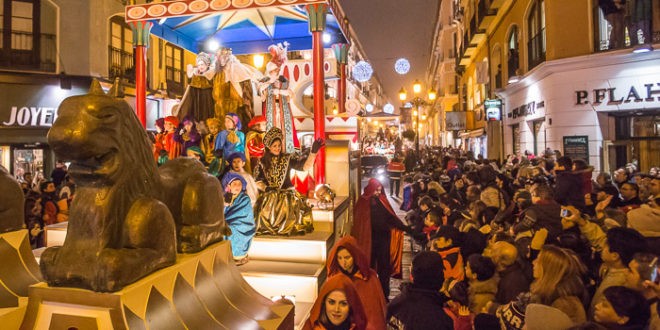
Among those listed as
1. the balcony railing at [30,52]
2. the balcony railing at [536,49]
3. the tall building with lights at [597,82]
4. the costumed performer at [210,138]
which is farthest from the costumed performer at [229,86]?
the balcony railing at [30,52]

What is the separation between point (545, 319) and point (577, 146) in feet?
35.9

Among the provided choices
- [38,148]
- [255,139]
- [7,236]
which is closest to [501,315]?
[7,236]

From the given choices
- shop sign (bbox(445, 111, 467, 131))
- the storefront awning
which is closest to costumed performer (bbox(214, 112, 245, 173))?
the storefront awning

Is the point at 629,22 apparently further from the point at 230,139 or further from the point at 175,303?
the point at 175,303

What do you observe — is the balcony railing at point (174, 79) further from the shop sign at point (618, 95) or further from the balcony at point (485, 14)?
the shop sign at point (618, 95)

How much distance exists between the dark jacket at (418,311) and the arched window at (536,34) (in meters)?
12.6

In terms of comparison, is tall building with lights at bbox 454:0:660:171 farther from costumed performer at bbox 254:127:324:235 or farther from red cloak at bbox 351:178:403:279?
costumed performer at bbox 254:127:324:235

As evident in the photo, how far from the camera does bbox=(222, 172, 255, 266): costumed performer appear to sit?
14.9 feet

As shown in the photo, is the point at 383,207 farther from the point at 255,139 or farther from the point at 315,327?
the point at 315,327

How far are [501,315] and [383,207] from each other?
3.60 meters

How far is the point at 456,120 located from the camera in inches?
1068

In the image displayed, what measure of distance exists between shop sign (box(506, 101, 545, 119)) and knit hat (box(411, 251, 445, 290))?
11803mm

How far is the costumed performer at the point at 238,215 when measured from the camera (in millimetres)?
4547

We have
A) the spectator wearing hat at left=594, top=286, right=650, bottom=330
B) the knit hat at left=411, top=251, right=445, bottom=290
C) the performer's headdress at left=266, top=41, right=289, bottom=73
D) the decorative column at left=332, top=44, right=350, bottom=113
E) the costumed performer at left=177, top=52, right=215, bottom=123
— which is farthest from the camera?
the decorative column at left=332, top=44, right=350, bottom=113
